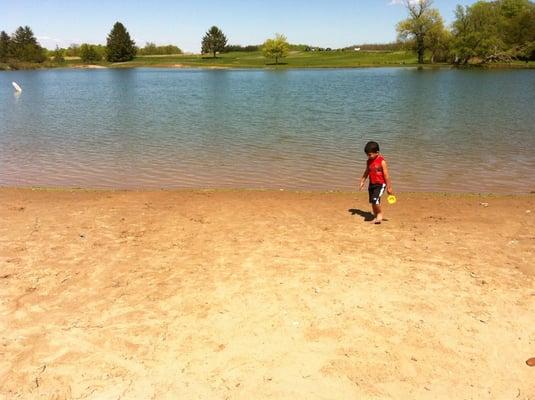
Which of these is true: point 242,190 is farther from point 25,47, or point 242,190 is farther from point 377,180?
point 25,47

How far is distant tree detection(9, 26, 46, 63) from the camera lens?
450ft

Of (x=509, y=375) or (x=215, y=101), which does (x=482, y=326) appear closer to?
(x=509, y=375)

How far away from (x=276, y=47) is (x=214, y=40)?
128 feet

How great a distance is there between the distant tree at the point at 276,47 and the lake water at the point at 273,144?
97.1 metres

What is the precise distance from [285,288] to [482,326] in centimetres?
237

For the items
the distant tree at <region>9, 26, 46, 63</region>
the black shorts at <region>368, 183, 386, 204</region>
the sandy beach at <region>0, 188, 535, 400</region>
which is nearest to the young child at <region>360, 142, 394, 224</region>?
the black shorts at <region>368, 183, 386, 204</region>

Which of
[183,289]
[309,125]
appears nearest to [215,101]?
[309,125]

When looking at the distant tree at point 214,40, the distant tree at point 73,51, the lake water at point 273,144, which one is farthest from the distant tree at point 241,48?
the lake water at point 273,144

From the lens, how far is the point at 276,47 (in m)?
125

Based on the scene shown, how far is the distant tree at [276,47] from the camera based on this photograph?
124994 millimetres

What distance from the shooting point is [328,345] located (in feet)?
16.1

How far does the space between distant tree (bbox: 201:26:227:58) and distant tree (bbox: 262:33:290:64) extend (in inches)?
1366

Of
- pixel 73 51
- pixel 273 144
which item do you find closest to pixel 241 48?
pixel 73 51

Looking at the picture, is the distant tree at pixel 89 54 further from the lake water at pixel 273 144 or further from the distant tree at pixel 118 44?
the lake water at pixel 273 144
